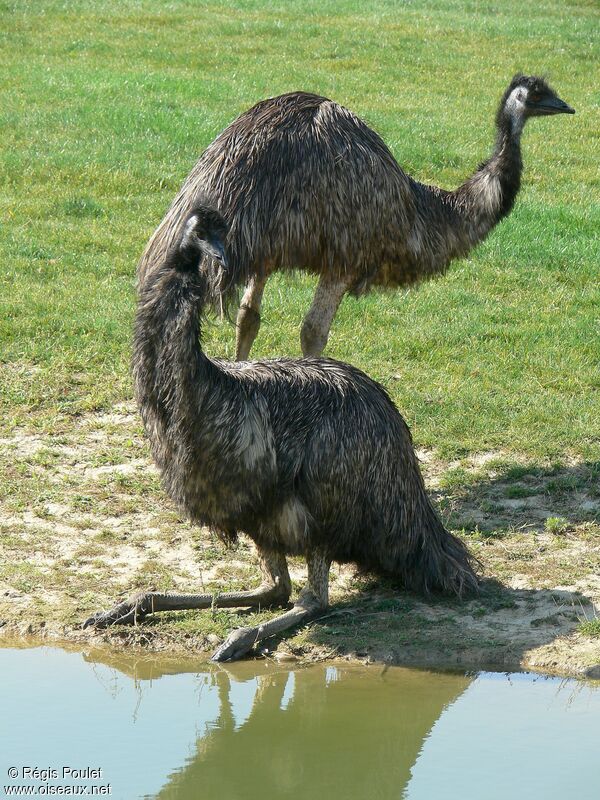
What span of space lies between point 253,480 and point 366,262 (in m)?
2.35

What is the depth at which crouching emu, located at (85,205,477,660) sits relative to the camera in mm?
5414

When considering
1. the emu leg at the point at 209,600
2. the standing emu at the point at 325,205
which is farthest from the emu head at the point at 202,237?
the emu leg at the point at 209,600

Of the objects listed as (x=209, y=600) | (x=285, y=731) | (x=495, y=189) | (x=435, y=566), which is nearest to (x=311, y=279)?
(x=495, y=189)

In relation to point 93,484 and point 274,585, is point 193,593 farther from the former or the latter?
point 93,484

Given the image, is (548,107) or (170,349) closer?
(170,349)

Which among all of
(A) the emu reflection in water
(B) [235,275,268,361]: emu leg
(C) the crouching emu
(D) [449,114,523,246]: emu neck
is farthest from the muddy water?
(D) [449,114,523,246]: emu neck

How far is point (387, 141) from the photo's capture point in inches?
543

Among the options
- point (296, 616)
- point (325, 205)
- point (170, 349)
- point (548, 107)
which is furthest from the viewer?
point (548, 107)

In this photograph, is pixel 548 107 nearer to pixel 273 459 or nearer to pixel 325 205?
pixel 325 205

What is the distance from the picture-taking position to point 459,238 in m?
8.13

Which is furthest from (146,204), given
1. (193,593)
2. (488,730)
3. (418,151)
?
(488,730)

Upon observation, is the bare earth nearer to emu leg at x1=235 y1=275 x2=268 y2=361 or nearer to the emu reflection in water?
the emu reflection in water

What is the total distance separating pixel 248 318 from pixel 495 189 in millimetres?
1674

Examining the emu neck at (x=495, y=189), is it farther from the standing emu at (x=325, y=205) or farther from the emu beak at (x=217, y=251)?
the emu beak at (x=217, y=251)
